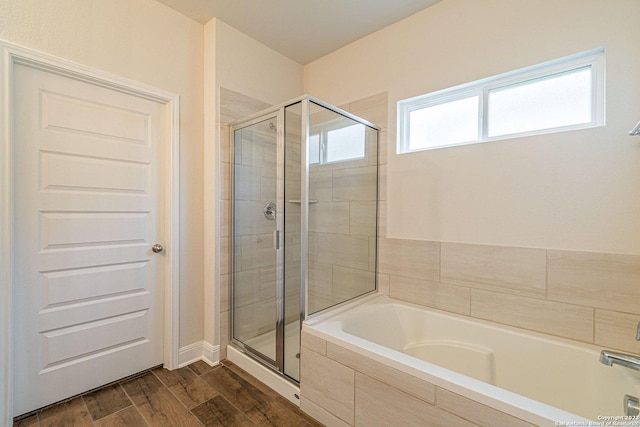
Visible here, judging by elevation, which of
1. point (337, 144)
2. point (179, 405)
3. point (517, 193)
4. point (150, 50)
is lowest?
point (179, 405)

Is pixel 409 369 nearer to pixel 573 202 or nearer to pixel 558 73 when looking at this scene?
pixel 573 202

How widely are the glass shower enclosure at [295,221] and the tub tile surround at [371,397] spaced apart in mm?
218

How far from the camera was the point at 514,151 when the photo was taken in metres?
1.68

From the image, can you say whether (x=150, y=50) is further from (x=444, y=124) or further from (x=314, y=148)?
(x=444, y=124)

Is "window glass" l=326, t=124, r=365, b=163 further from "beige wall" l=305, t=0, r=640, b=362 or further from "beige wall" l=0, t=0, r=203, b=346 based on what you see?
"beige wall" l=0, t=0, r=203, b=346

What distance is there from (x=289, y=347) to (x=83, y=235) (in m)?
1.52

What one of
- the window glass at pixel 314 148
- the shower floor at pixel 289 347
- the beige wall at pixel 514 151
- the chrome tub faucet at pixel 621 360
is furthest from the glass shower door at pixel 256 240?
the chrome tub faucet at pixel 621 360

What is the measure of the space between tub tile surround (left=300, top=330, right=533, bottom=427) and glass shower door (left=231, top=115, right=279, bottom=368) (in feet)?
1.44

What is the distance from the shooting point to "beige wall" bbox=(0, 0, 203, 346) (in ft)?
5.09

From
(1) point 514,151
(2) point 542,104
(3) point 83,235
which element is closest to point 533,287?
(1) point 514,151

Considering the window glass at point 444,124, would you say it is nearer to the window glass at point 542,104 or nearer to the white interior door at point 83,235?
the window glass at point 542,104

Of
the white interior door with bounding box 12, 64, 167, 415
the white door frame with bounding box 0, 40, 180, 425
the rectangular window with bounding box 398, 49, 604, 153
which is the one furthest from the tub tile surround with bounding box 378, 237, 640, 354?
the white door frame with bounding box 0, 40, 180, 425

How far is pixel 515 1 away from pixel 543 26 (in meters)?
0.25

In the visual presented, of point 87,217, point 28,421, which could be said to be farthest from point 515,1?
point 28,421
